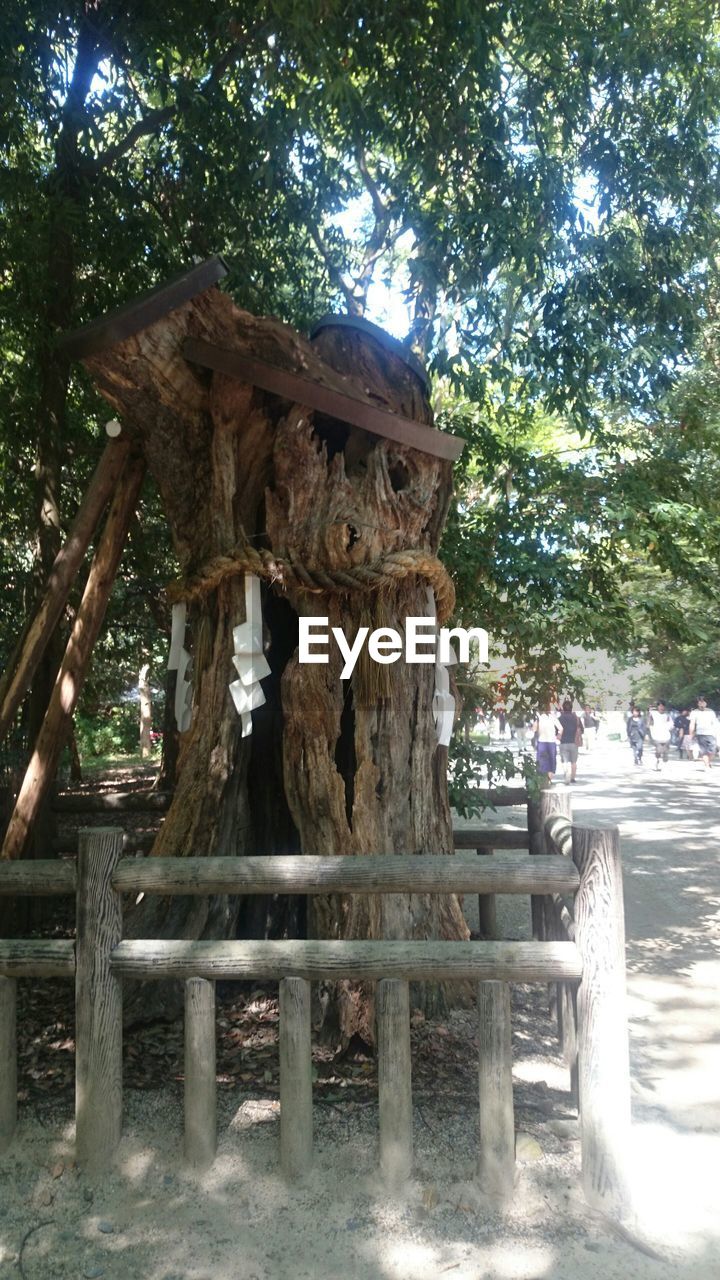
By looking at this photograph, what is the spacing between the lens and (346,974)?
3297mm

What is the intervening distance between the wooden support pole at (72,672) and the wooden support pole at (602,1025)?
2.86 meters

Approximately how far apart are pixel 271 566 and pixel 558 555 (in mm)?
2803

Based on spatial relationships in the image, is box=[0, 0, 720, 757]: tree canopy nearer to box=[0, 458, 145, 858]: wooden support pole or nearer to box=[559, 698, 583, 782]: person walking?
box=[0, 458, 145, 858]: wooden support pole

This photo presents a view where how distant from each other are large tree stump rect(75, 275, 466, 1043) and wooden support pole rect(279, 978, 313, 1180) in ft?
3.29

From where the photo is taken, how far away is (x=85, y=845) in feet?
11.3

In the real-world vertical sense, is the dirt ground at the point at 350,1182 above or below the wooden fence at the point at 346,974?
below

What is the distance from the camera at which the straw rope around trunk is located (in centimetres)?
436

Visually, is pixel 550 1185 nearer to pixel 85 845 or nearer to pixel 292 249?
pixel 85 845

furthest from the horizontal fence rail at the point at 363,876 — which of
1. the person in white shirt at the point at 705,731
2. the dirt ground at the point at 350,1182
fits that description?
the person in white shirt at the point at 705,731

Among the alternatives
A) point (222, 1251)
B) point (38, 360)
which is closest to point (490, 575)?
point (38, 360)

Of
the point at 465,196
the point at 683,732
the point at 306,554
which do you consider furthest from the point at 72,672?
the point at 683,732

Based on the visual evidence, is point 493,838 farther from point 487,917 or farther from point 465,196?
point 465,196

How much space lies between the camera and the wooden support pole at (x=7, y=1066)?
11.1 ft

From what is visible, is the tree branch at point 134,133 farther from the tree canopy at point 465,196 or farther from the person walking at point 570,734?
the person walking at point 570,734
